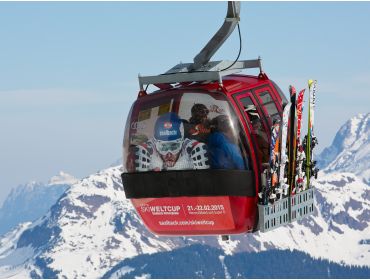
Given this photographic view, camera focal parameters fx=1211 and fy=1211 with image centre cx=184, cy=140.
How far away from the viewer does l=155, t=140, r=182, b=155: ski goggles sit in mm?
19031

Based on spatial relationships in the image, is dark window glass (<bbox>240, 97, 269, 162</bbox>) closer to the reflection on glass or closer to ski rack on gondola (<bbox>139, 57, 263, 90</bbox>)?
the reflection on glass

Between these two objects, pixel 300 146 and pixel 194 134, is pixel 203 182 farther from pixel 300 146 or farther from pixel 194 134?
pixel 300 146

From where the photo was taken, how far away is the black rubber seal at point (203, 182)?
18891mm

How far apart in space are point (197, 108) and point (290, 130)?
5.85ft

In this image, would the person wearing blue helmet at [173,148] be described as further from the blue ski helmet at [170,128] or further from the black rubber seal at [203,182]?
the black rubber seal at [203,182]

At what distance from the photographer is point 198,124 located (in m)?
18.9

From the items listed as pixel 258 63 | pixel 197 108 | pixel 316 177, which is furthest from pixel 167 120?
pixel 316 177

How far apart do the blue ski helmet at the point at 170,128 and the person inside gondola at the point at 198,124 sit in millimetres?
120

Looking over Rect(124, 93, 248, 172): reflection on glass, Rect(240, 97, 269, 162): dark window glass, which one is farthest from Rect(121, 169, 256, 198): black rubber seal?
Rect(240, 97, 269, 162): dark window glass

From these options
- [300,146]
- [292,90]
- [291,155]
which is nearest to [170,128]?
[291,155]

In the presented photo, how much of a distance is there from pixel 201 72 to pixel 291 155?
236 centimetres

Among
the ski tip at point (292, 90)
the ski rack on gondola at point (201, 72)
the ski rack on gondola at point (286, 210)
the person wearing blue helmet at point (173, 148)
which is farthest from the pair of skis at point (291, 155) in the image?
the person wearing blue helmet at point (173, 148)

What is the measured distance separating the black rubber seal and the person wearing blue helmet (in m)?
0.11

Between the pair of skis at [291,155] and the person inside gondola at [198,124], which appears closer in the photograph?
the person inside gondola at [198,124]
